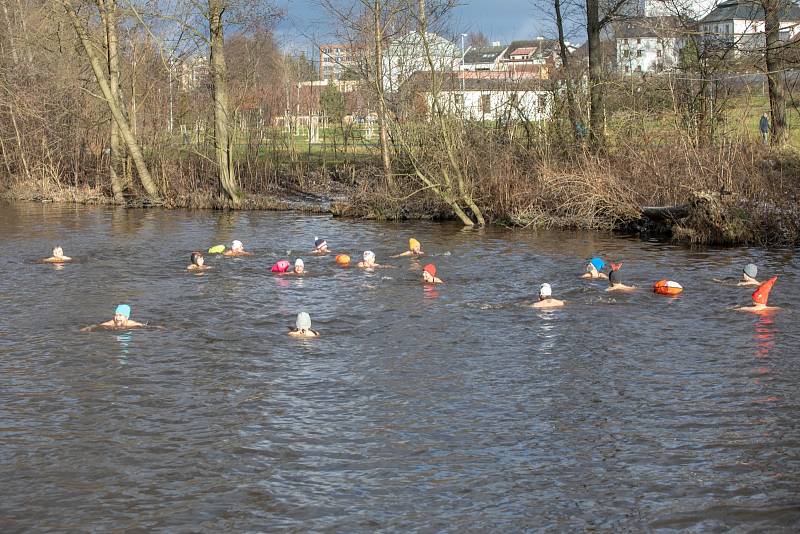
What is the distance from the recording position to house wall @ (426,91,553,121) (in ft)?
88.8

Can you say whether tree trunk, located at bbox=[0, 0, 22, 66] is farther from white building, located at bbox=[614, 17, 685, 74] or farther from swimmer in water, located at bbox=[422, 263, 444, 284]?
swimmer in water, located at bbox=[422, 263, 444, 284]

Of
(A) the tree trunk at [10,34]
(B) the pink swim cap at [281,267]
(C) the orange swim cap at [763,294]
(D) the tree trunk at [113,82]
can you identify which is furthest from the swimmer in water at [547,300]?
(A) the tree trunk at [10,34]

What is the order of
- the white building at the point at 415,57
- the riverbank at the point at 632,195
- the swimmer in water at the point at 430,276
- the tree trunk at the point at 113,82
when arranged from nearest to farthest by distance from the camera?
the swimmer in water at the point at 430,276 → the riverbank at the point at 632,195 → the white building at the point at 415,57 → the tree trunk at the point at 113,82

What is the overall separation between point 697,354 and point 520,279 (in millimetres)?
5977

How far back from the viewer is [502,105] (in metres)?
27.8

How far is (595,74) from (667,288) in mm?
12488

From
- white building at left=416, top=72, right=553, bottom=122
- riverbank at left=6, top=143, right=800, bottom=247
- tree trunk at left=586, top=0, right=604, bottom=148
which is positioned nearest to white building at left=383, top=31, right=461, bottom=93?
white building at left=416, top=72, right=553, bottom=122

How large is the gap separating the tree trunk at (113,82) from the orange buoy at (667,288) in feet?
76.4

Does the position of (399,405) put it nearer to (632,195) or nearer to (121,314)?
(121,314)

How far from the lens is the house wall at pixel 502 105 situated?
88.8ft

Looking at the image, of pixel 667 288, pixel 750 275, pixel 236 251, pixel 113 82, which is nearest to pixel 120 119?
pixel 113 82

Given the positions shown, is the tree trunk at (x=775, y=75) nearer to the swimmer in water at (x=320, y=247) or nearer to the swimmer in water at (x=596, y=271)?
the swimmer in water at (x=596, y=271)

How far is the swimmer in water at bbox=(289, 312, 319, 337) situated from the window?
16016 mm

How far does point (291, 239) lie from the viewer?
24500 mm
